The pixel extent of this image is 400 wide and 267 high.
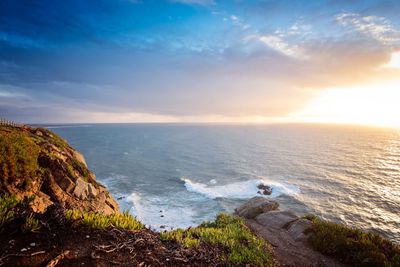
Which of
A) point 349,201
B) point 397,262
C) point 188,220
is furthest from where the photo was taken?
point 349,201

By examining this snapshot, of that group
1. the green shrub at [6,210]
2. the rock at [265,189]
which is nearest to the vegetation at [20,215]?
the green shrub at [6,210]

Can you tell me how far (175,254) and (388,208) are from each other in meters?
50.9

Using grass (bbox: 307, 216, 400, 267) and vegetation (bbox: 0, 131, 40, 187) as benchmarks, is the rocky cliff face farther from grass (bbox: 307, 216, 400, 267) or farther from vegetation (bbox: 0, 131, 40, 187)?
grass (bbox: 307, 216, 400, 267)

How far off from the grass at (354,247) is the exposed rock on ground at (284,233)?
66cm

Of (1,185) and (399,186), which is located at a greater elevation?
(1,185)

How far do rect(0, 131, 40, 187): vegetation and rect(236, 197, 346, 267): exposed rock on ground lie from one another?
14366 millimetres

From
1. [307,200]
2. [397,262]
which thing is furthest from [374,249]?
[307,200]

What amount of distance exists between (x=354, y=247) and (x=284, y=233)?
512cm

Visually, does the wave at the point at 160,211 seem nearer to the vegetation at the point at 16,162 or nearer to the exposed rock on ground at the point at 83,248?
the vegetation at the point at 16,162

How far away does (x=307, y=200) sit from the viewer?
43938 mm

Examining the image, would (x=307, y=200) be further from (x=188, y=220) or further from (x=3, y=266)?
(x=3, y=266)

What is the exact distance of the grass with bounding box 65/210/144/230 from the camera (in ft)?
21.0

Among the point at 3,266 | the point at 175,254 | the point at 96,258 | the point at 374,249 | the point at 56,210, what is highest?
the point at 56,210

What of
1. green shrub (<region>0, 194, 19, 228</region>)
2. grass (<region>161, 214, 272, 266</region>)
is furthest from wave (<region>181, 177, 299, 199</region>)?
green shrub (<region>0, 194, 19, 228</region>)
